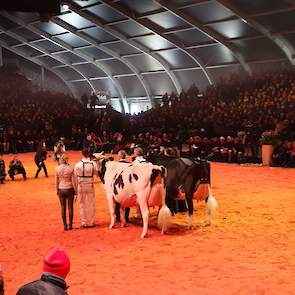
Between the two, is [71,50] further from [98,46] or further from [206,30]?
[206,30]

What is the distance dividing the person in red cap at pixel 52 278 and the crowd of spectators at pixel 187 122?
46.6 ft

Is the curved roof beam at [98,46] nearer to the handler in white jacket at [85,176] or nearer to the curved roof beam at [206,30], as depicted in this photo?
the curved roof beam at [206,30]

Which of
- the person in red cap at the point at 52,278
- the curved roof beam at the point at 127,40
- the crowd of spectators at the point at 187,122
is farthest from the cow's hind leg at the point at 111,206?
the curved roof beam at the point at 127,40

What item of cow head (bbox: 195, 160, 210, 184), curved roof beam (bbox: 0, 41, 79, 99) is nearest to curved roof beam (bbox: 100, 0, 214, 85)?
curved roof beam (bbox: 0, 41, 79, 99)

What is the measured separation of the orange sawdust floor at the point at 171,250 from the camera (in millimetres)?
7059

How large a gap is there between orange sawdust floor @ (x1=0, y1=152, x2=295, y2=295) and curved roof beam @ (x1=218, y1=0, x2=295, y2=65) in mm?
12624

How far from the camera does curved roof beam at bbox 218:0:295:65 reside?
24.0m

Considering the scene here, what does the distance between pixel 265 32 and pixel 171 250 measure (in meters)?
18.9

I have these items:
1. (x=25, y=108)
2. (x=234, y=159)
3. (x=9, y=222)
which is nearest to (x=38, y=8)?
(x=9, y=222)

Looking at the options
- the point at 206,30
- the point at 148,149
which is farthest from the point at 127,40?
the point at 148,149

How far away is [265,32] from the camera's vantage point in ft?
82.6

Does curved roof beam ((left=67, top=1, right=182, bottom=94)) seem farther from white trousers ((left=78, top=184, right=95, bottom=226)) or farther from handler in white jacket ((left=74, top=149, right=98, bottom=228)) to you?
white trousers ((left=78, top=184, right=95, bottom=226))

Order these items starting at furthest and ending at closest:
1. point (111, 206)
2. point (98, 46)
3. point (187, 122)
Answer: point (98, 46) → point (187, 122) → point (111, 206)

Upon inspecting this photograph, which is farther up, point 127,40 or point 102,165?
point 127,40
